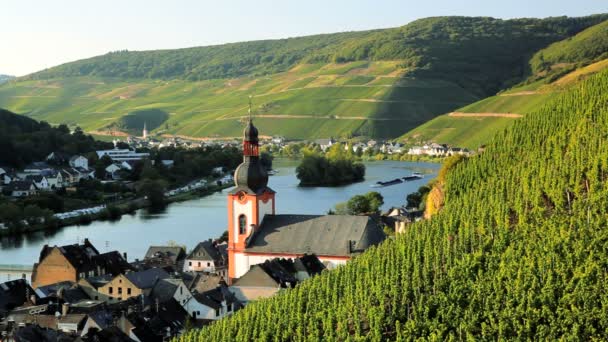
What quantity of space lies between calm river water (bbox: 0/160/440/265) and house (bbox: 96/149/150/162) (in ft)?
101

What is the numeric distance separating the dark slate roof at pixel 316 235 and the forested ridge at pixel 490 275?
7.31 meters

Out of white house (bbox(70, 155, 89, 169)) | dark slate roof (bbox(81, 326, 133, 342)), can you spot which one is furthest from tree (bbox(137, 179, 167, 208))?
dark slate roof (bbox(81, 326, 133, 342))

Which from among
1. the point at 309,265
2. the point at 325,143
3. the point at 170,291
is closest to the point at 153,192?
the point at 309,265

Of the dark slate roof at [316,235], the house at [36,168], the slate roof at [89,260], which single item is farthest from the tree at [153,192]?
the dark slate roof at [316,235]

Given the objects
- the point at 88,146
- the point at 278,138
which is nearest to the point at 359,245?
the point at 88,146

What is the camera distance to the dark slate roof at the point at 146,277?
44.0m

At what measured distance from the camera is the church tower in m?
45.5

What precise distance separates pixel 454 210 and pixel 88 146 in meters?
104

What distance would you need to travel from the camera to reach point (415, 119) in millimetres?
186500

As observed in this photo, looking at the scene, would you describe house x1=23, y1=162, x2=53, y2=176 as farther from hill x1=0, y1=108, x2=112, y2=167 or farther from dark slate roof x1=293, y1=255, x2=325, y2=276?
dark slate roof x1=293, y1=255, x2=325, y2=276

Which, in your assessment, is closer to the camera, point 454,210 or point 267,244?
point 454,210

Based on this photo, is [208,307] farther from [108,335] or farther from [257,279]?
[108,335]

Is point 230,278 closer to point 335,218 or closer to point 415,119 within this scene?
point 335,218

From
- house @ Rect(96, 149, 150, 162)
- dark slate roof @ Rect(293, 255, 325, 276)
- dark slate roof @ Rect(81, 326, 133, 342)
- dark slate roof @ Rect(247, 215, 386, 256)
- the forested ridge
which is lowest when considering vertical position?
house @ Rect(96, 149, 150, 162)
